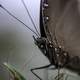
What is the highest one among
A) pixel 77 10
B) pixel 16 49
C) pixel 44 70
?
pixel 77 10

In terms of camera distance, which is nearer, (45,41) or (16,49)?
(45,41)

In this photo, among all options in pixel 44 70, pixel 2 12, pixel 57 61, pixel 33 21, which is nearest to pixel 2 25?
pixel 2 12

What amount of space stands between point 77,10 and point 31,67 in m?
0.48

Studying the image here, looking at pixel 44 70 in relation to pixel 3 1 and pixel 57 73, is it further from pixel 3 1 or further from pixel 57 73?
pixel 3 1

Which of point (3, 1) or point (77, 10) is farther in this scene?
point (3, 1)

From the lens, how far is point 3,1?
3.62ft

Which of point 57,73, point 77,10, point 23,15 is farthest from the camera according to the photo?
point 23,15

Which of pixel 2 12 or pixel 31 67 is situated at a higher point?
pixel 2 12

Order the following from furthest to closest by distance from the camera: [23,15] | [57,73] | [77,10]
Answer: [23,15] < [57,73] < [77,10]

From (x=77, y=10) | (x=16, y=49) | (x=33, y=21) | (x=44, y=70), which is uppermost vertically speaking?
(x=77, y=10)

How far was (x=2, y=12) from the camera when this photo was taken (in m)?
1.11

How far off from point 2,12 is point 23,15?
0.12 metres

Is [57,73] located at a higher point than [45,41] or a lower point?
lower

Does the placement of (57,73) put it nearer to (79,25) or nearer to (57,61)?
(57,61)
